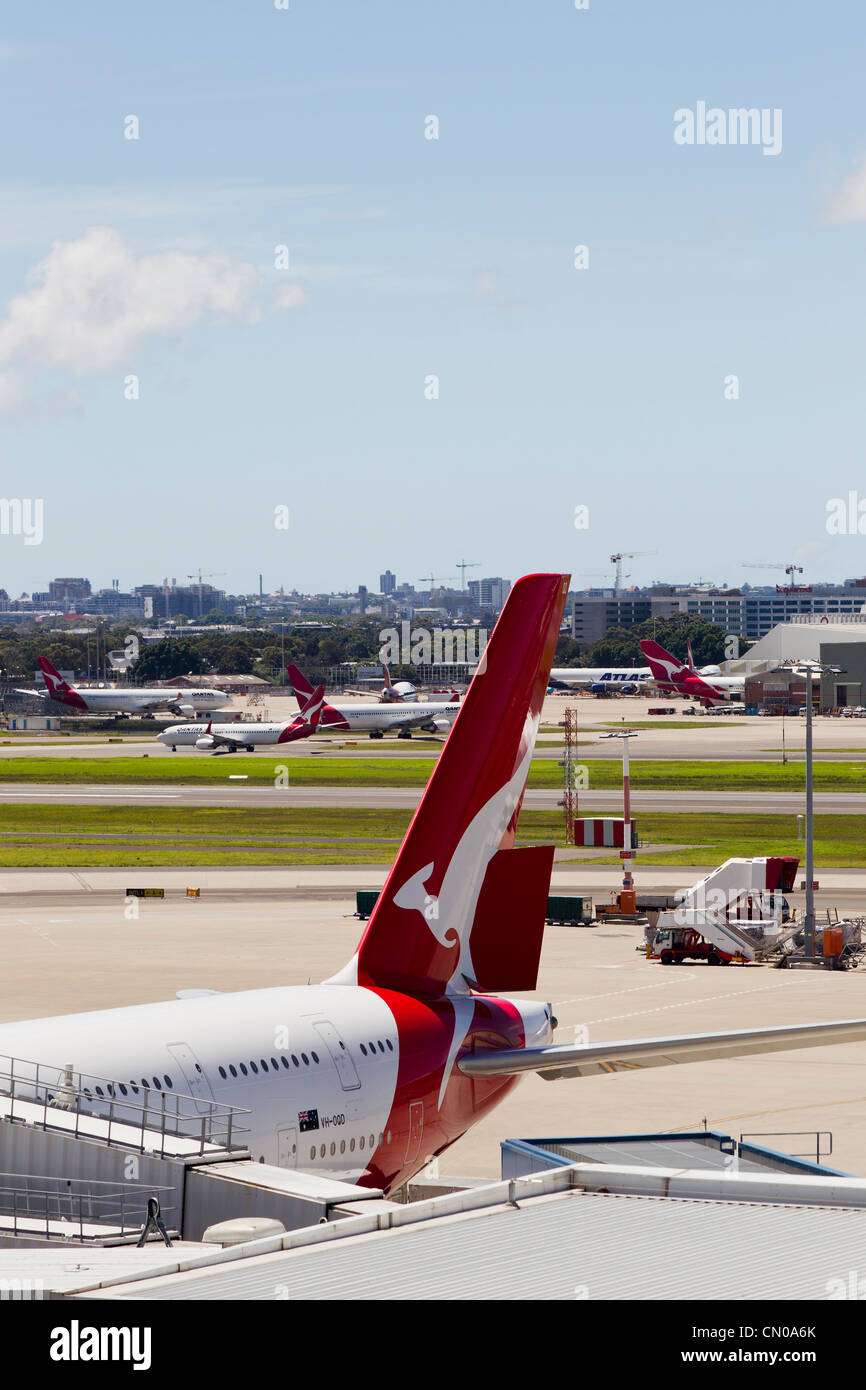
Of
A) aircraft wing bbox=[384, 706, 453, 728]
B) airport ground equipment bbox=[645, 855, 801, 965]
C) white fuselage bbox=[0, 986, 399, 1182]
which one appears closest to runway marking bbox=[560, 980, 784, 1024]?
airport ground equipment bbox=[645, 855, 801, 965]

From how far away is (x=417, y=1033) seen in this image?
87.1 ft

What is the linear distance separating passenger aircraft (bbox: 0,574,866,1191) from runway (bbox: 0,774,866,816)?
256 feet

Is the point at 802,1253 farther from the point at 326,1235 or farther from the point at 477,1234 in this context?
the point at 326,1235

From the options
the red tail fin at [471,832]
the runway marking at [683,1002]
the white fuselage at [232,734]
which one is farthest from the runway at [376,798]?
the red tail fin at [471,832]

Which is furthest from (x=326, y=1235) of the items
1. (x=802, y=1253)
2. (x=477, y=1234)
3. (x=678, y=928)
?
(x=678, y=928)

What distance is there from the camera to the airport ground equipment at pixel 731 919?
59969 mm

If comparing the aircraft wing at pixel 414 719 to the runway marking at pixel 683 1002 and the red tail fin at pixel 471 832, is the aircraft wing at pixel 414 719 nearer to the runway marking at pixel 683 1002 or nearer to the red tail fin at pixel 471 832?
the runway marking at pixel 683 1002

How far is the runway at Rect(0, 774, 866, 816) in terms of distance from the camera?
112 m

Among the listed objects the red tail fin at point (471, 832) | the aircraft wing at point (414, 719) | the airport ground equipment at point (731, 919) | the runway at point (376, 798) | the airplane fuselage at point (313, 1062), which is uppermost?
the red tail fin at point (471, 832)

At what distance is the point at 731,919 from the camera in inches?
2442

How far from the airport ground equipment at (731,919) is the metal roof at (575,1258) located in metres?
42.8

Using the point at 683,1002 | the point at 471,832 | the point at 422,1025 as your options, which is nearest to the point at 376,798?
the point at 683,1002

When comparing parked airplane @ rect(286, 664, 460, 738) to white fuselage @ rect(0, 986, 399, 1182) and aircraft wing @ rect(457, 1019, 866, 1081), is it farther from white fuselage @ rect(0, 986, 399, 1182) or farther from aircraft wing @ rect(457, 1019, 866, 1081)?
aircraft wing @ rect(457, 1019, 866, 1081)

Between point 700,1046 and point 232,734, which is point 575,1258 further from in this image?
point 232,734
